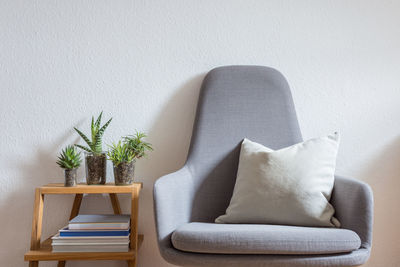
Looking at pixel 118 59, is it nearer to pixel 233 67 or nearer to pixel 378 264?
pixel 233 67

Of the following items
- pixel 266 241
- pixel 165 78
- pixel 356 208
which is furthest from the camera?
pixel 165 78

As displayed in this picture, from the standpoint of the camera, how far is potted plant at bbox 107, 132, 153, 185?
1.55 metres

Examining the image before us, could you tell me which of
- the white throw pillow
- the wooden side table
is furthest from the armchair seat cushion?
the wooden side table

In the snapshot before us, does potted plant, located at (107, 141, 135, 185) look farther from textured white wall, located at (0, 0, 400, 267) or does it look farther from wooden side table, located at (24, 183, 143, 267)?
textured white wall, located at (0, 0, 400, 267)

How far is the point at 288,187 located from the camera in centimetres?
135

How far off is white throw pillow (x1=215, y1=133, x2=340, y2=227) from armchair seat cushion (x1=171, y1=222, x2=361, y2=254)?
18 centimetres

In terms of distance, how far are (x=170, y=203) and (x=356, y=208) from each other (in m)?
0.61

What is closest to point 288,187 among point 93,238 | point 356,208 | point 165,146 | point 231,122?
point 356,208

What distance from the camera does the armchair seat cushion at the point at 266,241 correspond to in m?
1.10

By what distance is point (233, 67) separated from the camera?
169 cm

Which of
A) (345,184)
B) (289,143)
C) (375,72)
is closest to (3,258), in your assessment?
(289,143)

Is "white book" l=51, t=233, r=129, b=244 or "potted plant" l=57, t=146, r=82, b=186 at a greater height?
"potted plant" l=57, t=146, r=82, b=186

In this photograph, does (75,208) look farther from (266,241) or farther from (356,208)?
(356,208)

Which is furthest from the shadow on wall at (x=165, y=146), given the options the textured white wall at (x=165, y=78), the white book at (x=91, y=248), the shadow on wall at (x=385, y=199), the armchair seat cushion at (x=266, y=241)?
the shadow on wall at (x=385, y=199)
